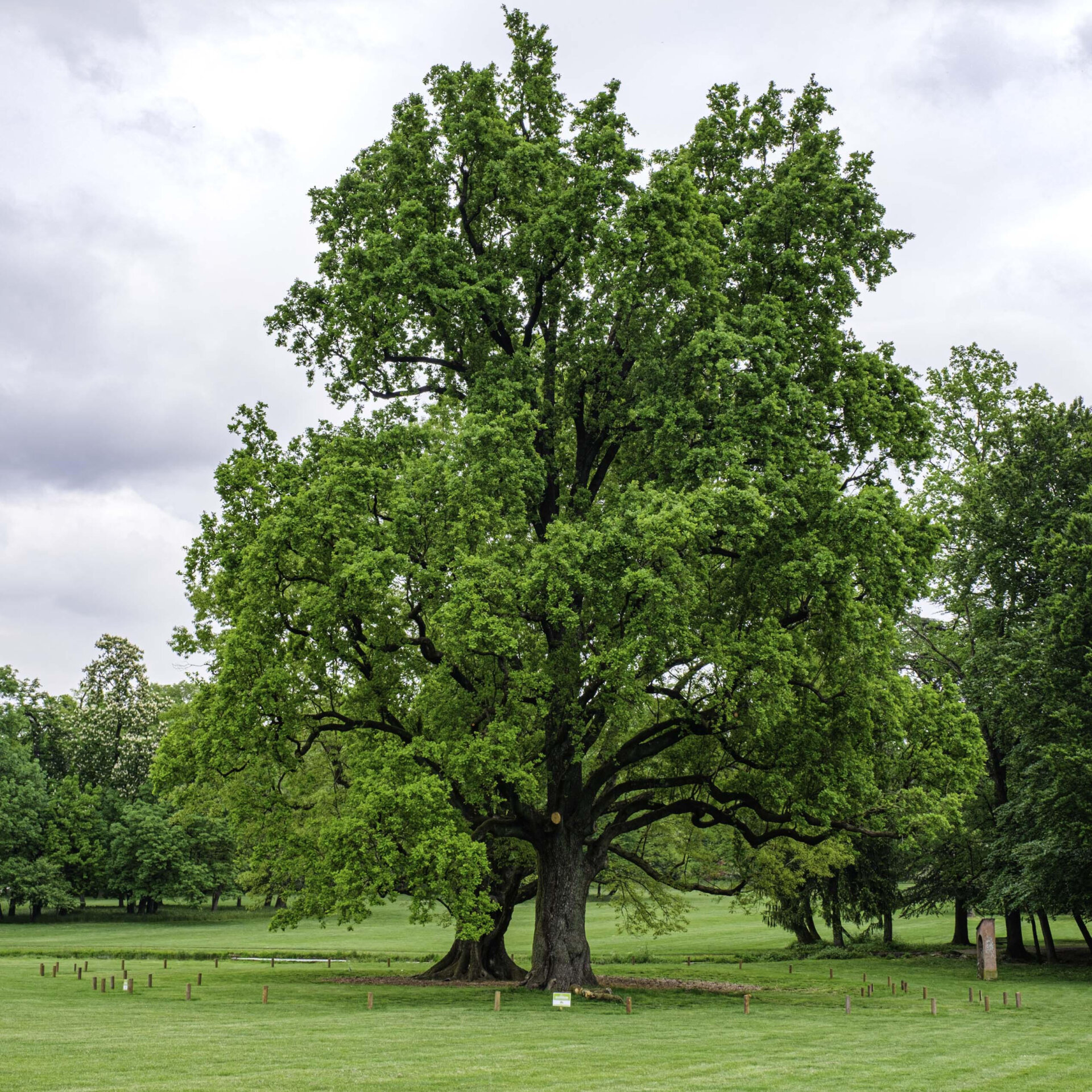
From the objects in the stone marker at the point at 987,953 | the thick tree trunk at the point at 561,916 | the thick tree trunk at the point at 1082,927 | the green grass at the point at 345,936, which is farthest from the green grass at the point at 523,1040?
the green grass at the point at 345,936

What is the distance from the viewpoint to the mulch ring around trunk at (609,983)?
28.1 m

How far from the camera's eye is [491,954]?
33.5m

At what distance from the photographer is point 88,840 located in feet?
222

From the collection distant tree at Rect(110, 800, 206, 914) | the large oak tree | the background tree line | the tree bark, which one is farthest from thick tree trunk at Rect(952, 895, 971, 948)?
distant tree at Rect(110, 800, 206, 914)

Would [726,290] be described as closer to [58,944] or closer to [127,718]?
[58,944]

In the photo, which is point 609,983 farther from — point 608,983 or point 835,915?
point 835,915

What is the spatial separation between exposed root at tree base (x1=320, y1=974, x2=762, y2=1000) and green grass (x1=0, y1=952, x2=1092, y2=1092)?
1329mm

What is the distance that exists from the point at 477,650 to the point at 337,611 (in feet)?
10.3

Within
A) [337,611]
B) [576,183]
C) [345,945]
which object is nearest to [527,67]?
[576,183]

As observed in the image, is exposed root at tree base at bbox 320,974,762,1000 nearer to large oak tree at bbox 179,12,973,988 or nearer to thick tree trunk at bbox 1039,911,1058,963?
large oak tree at bbox 179,12,973,988

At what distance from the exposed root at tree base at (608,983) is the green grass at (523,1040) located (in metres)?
1.33

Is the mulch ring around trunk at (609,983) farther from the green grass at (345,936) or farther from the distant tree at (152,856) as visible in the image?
the distant tree at (152,856)

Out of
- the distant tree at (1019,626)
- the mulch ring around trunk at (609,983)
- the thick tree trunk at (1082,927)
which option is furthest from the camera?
the thick tree trunk at (1082,927)

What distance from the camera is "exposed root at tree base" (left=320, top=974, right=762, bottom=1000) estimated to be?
92.4 ft
